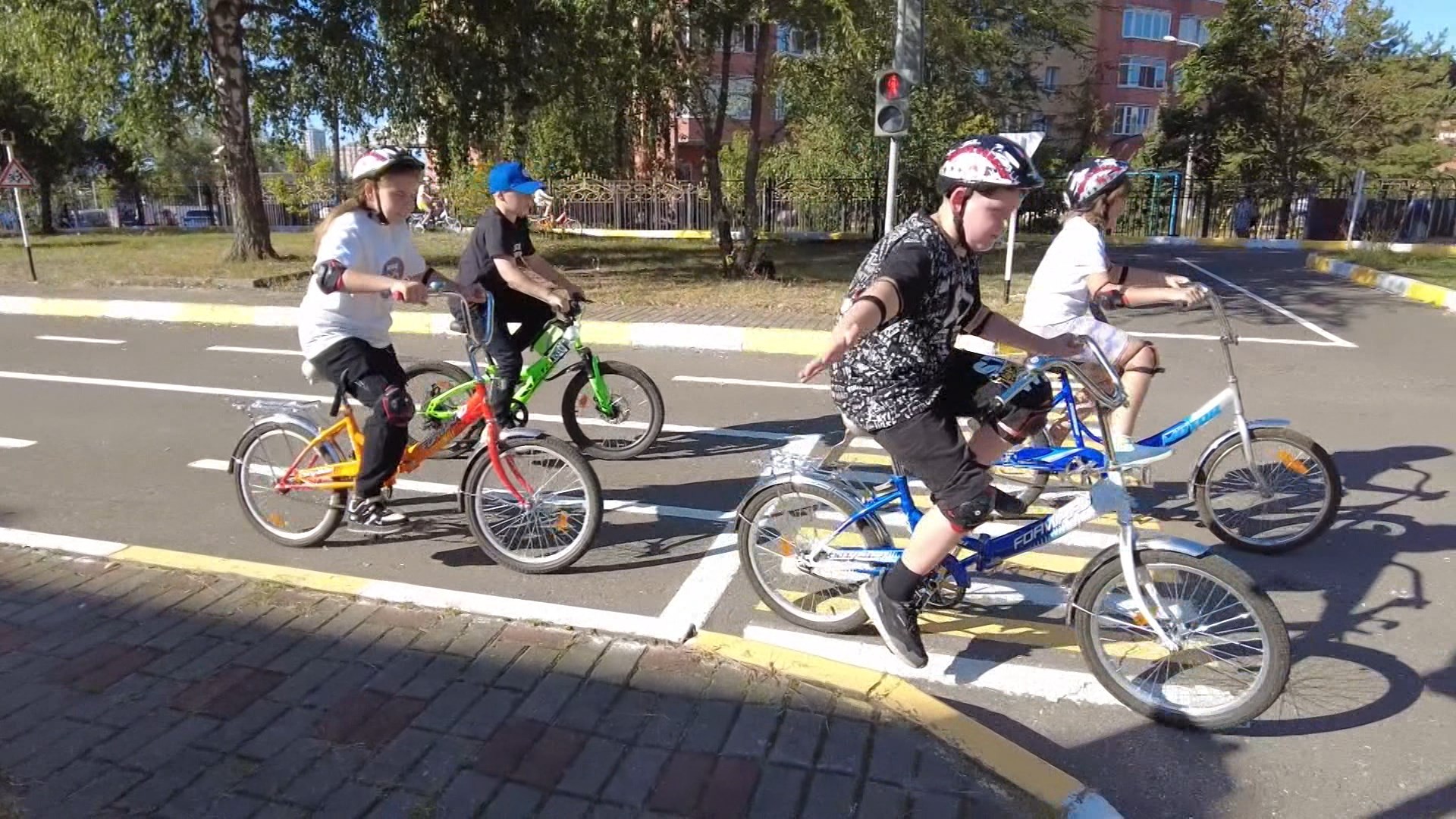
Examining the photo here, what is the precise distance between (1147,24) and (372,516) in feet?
202

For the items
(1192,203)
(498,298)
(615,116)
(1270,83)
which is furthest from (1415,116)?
(498,298)

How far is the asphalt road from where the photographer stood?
10.0 ft

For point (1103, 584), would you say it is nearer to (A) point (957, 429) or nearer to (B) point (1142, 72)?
(A) point (957, 429)

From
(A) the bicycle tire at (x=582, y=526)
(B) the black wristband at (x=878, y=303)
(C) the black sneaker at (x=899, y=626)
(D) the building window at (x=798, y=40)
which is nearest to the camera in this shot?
(B) the black wristband at (x=878, y=303)

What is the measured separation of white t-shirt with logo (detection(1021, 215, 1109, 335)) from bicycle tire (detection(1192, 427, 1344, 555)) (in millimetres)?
977

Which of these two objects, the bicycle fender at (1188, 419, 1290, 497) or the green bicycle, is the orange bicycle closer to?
the green bicycle

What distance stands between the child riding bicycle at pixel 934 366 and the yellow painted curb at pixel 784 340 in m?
6.33

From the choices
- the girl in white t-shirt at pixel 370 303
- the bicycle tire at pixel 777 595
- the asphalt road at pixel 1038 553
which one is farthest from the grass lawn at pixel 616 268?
the bicycle tire at pixel 777 595

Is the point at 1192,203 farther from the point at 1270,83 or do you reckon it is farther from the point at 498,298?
the point at 498,298

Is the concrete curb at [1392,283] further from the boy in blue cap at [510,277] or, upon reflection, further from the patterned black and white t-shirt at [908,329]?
the patterned black and white t-shirt at [908,329]

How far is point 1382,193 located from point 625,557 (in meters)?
28.3

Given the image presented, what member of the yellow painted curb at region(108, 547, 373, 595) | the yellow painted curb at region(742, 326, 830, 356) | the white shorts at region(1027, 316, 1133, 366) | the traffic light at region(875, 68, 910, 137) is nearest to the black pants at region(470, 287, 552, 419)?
the yellow painted curb at region(108, 547, 373, 595)

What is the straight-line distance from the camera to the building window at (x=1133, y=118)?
56.3m

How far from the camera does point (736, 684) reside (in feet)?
10.8
